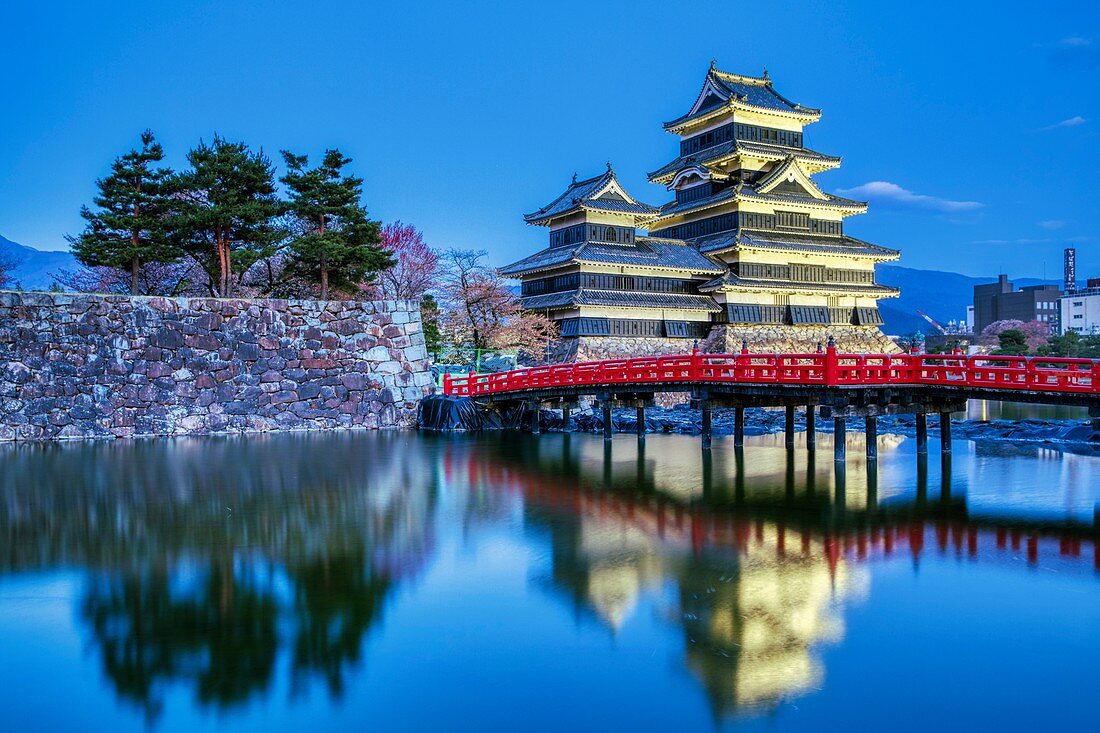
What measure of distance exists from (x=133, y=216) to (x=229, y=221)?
121 inches

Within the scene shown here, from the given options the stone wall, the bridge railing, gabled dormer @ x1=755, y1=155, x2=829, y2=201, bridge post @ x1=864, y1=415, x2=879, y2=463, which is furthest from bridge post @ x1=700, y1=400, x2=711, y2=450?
gabled dormer @ x1=755, y1=155, x2=829, y2=201

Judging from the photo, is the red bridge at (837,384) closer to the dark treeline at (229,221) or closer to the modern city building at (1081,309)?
the dark treeline at (229,221)

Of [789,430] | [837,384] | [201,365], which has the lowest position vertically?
[789,430]

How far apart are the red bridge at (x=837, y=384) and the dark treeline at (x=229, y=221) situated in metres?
8.97

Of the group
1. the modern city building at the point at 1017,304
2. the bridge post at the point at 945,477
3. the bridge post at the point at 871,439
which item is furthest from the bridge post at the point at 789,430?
the modern city building at the point at 1017,304

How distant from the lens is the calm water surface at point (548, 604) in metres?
7.06

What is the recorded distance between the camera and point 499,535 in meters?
13.3

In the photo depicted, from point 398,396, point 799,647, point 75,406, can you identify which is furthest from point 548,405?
point 799,647

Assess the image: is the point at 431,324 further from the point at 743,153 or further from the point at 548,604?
the point at 548,604

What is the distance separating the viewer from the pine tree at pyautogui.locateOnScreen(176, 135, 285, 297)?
1156 inches

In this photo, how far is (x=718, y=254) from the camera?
4341cm

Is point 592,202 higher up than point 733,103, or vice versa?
point 733,103

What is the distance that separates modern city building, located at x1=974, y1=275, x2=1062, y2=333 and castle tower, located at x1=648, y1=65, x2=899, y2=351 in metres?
58.2

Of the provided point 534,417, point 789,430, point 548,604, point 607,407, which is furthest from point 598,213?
point 548,604
